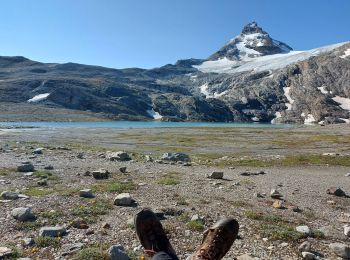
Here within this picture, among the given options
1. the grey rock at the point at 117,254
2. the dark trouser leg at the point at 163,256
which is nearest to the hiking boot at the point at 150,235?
the dark trouser leg at the point at 163,256

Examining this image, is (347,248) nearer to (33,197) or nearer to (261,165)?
(33,197)

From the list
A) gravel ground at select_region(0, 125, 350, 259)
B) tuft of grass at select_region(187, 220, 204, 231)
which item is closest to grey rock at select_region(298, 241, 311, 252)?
gravel ground at select_region(0, 125, 350, 259)

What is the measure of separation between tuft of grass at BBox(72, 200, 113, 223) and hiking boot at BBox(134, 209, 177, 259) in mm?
Answer: 5032

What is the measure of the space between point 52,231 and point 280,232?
7.61 meters

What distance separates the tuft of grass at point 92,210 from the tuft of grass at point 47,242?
247 cm

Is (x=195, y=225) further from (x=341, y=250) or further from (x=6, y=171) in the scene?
(x=6, y=171)

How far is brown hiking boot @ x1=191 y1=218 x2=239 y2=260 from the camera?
867 cm

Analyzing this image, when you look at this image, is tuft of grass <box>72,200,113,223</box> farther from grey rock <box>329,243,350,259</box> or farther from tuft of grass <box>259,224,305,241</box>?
grey rock <box>329,243,350,259</box>

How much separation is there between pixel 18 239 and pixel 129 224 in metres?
3.73

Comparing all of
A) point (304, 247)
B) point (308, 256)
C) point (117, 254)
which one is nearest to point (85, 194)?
point (117, 254)

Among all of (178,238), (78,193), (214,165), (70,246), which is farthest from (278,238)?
(214,165)

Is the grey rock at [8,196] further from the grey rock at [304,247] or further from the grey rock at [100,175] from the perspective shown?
the grey rock at [304,247]

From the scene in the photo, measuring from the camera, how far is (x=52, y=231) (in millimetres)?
12461

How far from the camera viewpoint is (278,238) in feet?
43.4
